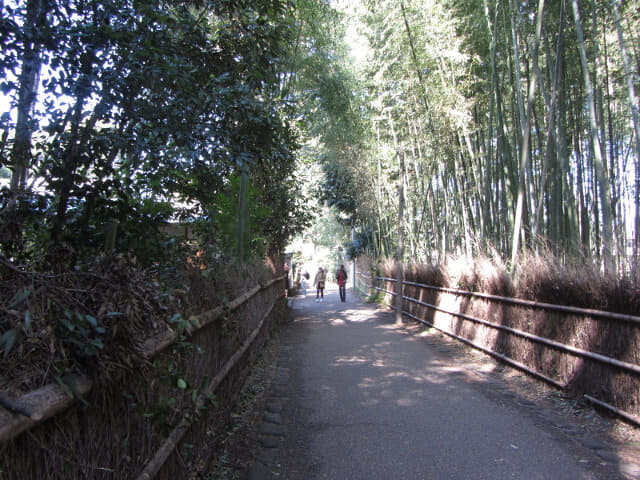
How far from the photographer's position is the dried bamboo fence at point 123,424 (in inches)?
49.8

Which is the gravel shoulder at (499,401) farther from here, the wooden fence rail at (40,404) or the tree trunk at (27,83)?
the tree trunk at (27,83)

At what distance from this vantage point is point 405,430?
3691mm

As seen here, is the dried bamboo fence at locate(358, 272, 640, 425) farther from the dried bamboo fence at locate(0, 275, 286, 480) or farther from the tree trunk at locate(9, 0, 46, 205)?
the tree trunk at locate(9, 0, 46, 205)

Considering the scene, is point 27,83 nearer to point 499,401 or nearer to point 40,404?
point 40,404

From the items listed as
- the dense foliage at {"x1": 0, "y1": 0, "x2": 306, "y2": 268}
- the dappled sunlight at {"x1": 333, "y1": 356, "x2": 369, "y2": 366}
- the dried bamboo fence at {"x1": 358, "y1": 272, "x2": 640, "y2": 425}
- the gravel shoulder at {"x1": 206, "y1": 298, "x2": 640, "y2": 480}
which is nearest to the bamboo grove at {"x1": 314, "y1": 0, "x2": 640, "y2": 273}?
the dried bamboo fence at {"x1": 358, "y1": 272, "x2": 640, "y2": 425}

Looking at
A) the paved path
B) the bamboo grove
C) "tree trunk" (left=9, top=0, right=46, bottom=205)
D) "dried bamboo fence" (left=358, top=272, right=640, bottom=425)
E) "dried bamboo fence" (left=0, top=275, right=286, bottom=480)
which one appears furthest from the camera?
the bamboo grove

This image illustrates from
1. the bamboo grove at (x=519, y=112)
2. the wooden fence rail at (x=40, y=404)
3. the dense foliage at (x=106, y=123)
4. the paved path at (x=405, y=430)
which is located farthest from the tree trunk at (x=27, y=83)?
the bamboo grove at (x=519, y=112)

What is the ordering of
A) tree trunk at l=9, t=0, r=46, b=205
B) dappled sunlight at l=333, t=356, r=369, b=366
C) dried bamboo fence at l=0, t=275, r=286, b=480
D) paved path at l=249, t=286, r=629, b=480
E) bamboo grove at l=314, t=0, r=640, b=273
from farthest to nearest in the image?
dappled sunlight at l=333, t=356, r=369, b=366
bamboo grove at l=314, t=0, r=640, b=273
paved path at l=249, t=286, r=629, b=480
tree trunk at l=9, t=0, r=46, b=205
dried bamboo fence at l=0, t=275, r=286, b=480

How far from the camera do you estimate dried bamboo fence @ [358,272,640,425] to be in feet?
11.9

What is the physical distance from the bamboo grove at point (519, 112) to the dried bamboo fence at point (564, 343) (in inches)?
23.8

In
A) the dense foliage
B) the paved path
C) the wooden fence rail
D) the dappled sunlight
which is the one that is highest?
the dense foliage

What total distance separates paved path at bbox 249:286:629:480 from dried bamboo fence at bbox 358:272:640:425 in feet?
1.63

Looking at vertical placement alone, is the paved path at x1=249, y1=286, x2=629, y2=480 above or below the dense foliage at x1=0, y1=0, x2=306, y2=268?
below

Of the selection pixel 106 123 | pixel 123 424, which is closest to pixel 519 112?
pixel 106 123
